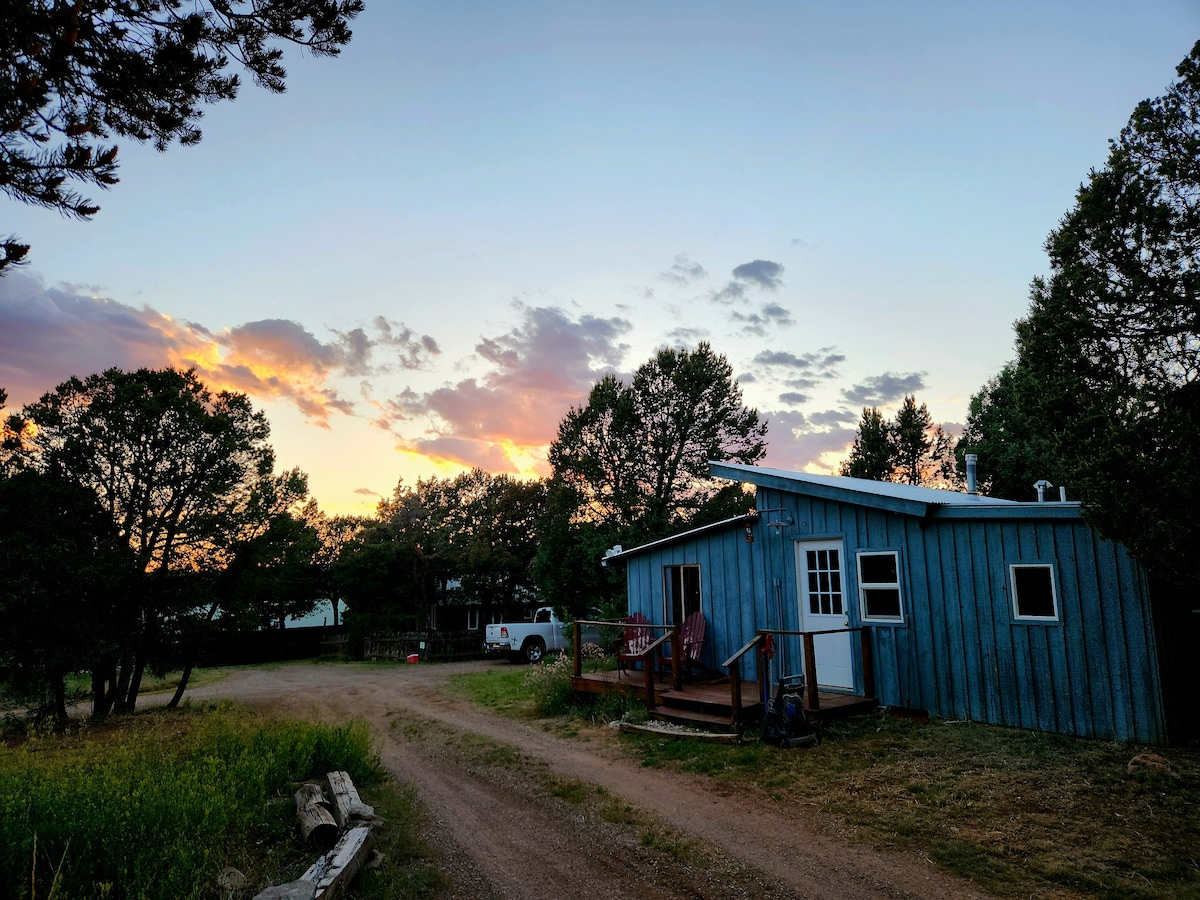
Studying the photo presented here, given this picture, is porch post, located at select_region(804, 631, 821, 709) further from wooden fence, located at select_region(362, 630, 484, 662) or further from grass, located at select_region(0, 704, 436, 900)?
wooden fence, located at select_region(362, 630, 484, 662)

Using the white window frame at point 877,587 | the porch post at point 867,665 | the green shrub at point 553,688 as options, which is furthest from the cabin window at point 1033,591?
the green shrub at point 553,688

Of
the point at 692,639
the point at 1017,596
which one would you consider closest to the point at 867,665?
the point at 1017,596

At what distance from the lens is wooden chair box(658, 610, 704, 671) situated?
11570mm

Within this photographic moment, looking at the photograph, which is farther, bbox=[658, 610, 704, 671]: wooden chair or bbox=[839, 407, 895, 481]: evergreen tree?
bbox=[839, 407, 895, 481]: evergreen tree

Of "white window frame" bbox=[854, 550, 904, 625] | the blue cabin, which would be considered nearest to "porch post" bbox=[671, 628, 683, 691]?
the blue cabin

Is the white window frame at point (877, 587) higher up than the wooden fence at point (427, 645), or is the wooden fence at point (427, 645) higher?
the white window frame at point (877, 587)

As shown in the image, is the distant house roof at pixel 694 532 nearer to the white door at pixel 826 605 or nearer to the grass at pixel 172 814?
the white door at pixel 826 605

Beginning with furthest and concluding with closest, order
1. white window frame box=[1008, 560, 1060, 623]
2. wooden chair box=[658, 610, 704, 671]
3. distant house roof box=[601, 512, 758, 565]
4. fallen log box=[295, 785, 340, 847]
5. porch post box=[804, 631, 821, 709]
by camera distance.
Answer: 1. wooden chair box=[658, 610, 704, 671]
2. distant house roof box=[601, 512, 758, 565]
3. porch post box=[804, 631, 821, 709]
4. white window frame box=[1008, 560, 1060, 623]
5. fallen log box=[295, 785, 340, 847]

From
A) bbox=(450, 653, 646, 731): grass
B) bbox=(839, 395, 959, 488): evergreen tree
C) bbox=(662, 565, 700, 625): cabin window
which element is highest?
bbox=(839, 395, 959, 488): evergreen tree

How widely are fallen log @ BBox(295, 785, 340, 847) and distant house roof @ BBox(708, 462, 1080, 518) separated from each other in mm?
7629

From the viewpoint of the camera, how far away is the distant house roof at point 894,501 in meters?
8.19

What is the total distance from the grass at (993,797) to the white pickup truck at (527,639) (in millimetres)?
13221

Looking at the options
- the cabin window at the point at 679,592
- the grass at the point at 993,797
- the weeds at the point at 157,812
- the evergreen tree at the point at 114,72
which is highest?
the evergreen tree at the point at 114,72

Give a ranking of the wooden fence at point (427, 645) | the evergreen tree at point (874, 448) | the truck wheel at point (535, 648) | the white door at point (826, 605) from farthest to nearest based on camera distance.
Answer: the evergreen tree at point (874, 448) → the wooden fence at point (427, 645) → the truck wheel at point (535, 648) → the white door at point (826, 605)
